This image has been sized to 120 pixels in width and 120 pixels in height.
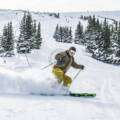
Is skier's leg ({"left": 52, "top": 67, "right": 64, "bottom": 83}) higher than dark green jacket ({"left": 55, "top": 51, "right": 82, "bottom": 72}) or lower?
lower

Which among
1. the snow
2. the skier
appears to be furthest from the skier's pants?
the snow

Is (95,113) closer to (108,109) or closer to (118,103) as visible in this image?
(108,109)

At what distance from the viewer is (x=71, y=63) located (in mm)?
12031

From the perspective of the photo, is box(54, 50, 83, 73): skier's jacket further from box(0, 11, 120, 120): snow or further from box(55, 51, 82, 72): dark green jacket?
box(0, 11, 120, 120): snow

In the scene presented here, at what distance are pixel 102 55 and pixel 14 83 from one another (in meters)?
45.0

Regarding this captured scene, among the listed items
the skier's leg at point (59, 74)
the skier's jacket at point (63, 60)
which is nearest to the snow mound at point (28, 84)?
the skier's leg at point (59, 74)

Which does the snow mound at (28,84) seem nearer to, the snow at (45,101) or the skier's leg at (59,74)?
the snow at (45,101)

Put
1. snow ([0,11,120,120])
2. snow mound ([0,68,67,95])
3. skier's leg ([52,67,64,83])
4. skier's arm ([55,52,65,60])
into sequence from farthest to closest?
skier's arm ([55,52,65,60]) < skier's leg ([52,67,64,83]) < snow mound ([0,68,67,95]) < snow ([0,11,120,120])

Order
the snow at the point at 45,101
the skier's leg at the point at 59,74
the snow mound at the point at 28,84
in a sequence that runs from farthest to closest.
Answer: the skier's leg at the point at 59,74 → the snow mound at the point at 28,84 → the snow at the point at 45,101

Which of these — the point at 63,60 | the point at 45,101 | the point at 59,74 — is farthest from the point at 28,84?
the point at 63,60

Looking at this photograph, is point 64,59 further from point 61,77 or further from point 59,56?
point 61,77

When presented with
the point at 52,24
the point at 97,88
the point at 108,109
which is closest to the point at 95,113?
the point at 108,109

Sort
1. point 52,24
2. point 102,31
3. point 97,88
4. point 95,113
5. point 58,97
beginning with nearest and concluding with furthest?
point 95,113 < point 58,97 < point 97,88 < point 102,31 < point 52,24

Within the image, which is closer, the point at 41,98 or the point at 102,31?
the point at 41,98
